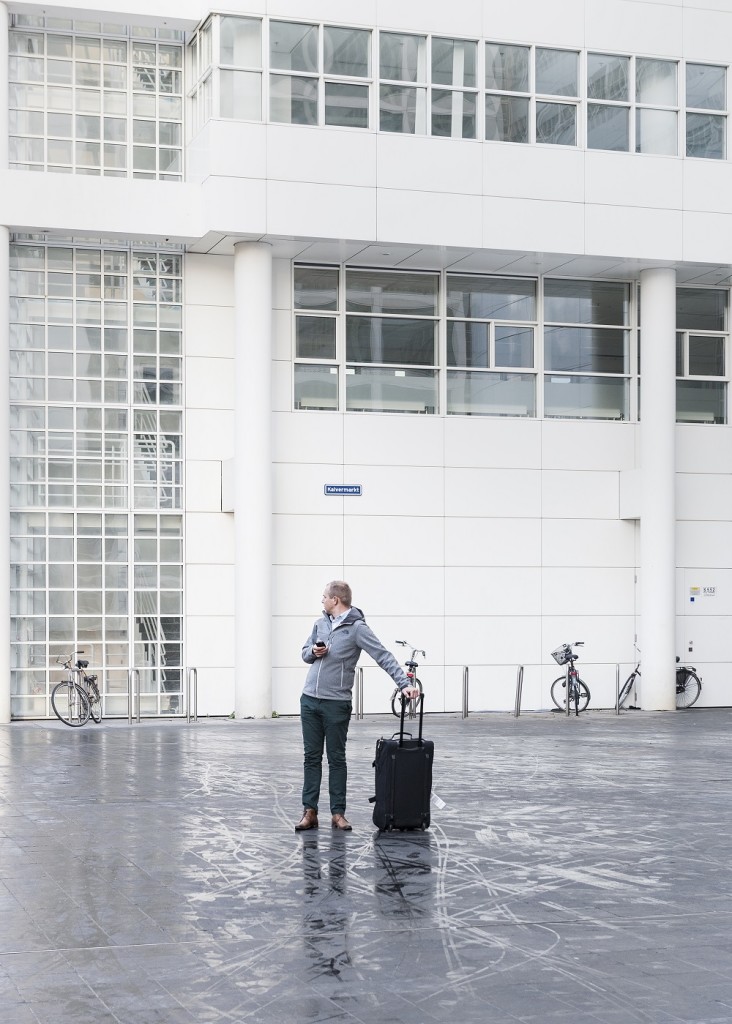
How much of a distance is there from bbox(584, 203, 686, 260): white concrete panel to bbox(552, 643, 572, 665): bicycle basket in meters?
6.68

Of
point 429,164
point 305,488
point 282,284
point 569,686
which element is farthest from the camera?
point 569,686

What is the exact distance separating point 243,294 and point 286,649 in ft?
19.1

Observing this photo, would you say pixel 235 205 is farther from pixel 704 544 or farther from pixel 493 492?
pixel 704 544

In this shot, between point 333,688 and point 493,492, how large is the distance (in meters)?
13.9

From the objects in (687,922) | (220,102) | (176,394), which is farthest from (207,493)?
(687,922)

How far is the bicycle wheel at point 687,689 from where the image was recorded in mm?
24953

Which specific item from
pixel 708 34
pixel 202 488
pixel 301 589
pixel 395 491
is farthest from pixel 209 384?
pixel 708 34

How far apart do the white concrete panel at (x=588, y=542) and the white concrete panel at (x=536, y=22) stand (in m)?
8.06

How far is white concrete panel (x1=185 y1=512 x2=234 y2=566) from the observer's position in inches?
910

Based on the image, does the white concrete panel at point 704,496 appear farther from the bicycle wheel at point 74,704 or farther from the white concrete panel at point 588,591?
the bicycle wheel at point 74,704

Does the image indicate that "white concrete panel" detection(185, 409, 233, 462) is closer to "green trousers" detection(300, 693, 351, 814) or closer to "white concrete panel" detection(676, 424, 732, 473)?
"white concrete panel" detection(676, 424, 732, 473)

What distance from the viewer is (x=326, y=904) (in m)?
8.27

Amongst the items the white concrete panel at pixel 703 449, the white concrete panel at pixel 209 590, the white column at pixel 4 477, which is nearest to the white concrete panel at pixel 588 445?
the white concrete panel at pixel 703 449

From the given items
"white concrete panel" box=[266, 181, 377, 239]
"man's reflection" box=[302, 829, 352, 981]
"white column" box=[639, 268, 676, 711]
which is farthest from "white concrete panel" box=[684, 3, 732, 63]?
"man's reflection" box=[302, 829, 352, 981]
